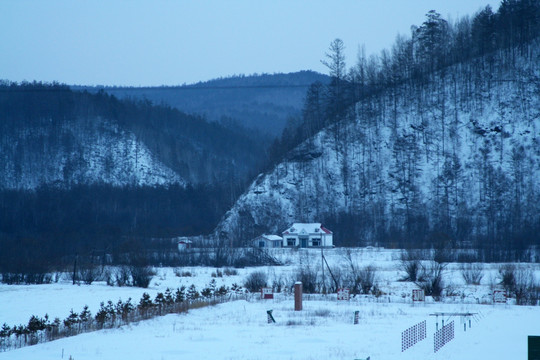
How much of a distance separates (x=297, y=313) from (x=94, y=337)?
9080 millimetres

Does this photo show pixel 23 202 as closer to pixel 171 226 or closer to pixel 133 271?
pixel 171 226

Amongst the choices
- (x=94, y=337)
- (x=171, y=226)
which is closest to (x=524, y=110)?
(x=171, y=226)

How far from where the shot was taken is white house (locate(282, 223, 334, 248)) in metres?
71.6

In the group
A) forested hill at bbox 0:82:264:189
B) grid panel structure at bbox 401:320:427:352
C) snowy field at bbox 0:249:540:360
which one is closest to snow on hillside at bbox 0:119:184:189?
forested hill at bbox 0:82:264:189

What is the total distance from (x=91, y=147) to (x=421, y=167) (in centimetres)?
6267

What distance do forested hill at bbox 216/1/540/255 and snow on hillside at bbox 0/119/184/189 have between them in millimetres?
33406

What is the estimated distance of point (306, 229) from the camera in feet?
237

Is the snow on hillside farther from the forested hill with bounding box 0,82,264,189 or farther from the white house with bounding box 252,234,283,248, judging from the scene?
the white house with bounding box 252,234,283,248

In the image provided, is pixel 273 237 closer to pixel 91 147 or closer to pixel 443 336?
pixel 91 147

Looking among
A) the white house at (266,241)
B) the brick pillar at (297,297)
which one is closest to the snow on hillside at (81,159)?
the white house at (266,241)

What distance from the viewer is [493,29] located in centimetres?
9112

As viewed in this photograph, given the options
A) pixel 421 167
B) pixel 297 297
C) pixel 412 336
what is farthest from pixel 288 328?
pixel 421 167

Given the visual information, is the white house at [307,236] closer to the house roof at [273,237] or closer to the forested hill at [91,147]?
the house roof at [273,237]

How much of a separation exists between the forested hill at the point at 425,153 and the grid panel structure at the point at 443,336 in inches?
1659
